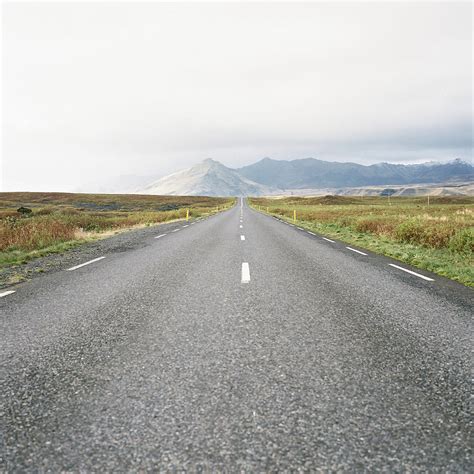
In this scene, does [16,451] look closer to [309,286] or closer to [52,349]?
[52,349]

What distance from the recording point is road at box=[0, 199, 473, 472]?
2283mm

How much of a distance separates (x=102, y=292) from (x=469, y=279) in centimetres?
768

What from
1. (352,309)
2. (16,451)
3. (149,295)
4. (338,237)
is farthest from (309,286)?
(338,237)

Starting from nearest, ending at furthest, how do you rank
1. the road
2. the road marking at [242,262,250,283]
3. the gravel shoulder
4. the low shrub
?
the road → the road marking at [242,262,250,283] → the gravel shoulder → the low shrub

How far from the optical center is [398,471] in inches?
83.3

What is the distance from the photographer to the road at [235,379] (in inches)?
89.9

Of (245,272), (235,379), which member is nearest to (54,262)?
(245,272)

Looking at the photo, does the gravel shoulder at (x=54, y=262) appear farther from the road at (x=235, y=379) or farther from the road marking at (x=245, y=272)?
the road marking at (x=245, y=272)

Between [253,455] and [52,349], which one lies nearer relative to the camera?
[253,455]

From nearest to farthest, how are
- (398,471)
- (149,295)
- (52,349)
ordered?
(398,471) < (52,349) < (149,295)

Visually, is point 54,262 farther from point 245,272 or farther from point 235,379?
point 235,379

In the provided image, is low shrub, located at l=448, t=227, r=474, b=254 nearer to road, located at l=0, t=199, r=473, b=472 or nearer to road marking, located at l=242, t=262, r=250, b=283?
road, located at l=0, t=199, r=473, b=472

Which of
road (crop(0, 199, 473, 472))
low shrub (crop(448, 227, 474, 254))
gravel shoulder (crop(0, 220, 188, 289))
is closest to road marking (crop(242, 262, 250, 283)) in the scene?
road (crop(0, 199, 473, 472))

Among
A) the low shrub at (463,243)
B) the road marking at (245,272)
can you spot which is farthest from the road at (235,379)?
the low shrub at (463,243)
